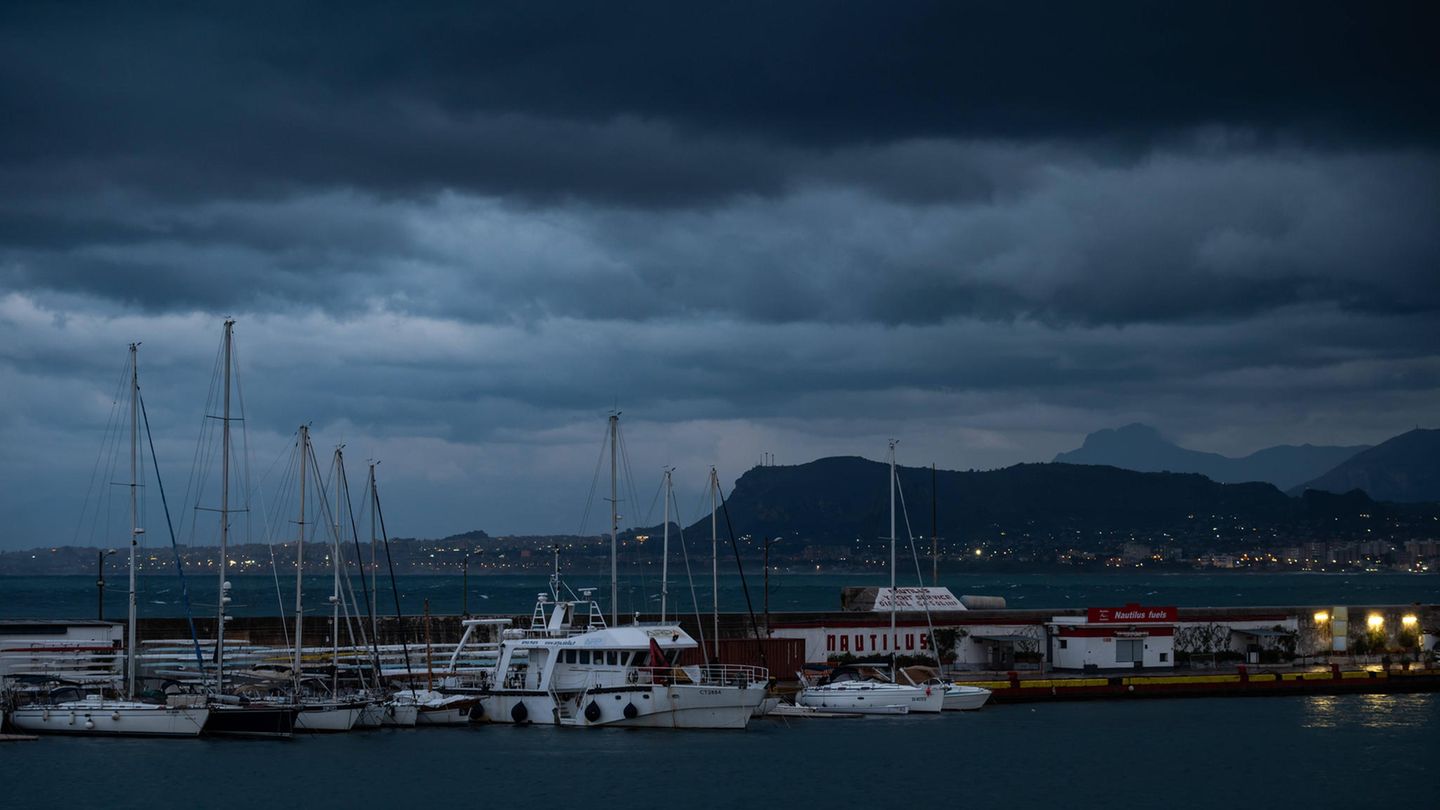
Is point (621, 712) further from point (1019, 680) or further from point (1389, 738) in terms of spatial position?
point (1389, 738)

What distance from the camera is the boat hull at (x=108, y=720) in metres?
49.6

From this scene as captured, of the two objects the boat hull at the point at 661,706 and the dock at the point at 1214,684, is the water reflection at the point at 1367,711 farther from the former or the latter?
the boat hull at the point at 661,706

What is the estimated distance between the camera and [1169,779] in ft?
154

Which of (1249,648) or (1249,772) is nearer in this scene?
(1249,772)

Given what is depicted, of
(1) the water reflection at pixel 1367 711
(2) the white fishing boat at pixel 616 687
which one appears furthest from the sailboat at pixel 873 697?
(1) the water reflection at pixel 1367 711

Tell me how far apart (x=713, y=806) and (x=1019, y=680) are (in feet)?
81.1

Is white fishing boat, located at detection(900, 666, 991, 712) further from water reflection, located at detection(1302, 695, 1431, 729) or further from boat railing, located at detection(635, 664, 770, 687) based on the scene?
water reflection, located at detection(1302, 695, 1431, 729)

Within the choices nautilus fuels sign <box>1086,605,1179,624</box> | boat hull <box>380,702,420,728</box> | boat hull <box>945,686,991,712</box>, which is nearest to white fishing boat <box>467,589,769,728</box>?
boat hull <box>380,702,420,728</box>

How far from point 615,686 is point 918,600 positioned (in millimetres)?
21323

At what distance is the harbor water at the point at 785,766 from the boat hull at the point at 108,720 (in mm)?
452

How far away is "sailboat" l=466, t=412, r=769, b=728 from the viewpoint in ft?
175

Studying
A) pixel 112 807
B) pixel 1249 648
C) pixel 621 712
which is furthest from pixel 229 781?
pixel 1249 648

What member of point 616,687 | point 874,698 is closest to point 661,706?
point 616,687

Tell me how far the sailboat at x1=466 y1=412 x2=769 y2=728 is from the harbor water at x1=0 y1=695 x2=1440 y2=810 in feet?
2.30
